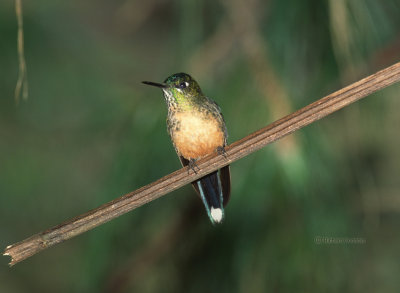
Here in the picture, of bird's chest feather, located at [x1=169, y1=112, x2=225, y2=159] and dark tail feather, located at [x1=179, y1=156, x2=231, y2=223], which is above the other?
bird's chest feather, located at [x1=169, y1=112, x2=225, y2=159]

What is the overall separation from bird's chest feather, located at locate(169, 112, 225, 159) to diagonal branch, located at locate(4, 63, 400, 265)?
0.88 m

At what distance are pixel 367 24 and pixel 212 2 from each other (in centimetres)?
76

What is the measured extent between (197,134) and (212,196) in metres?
0.27

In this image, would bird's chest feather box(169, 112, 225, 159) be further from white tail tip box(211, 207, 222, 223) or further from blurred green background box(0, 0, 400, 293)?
white tail tip box(211, 207, 222, 223)

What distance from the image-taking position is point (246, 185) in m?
1.97

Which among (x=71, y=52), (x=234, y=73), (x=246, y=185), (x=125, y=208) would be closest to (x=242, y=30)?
(x=234, y=73)

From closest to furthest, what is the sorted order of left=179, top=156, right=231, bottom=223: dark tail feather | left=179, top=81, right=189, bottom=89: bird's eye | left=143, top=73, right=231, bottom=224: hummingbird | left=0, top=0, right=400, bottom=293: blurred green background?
1. left=0, top=0, right=400, bottom=293: blurred green background
2. left=179, top=156, right=231, bottom=223: dark tail feather
3. left=143, top=73, right=231, bottom=224: hummingbird
4. left=179, top=81, right=189, bottom=89: bird's eye

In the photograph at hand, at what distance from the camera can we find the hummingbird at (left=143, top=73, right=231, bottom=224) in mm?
2330

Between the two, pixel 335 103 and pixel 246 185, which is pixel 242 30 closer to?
pixel 246 185

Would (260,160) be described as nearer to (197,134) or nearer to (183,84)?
(197,134)

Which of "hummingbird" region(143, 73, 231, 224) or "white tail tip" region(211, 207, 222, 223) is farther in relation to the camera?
"hummingbird" region(143, 73, 231, 224)

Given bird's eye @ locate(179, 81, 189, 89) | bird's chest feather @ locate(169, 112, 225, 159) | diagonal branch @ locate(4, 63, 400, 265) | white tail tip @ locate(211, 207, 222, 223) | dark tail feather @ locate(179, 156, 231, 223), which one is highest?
bird's eye @ locate(179, 81, 189, 89)

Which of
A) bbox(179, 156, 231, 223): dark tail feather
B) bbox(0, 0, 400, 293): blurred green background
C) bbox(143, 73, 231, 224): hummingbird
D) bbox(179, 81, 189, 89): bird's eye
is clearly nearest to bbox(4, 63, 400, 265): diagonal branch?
bbox(0, 0, 400, 293): blurred green background

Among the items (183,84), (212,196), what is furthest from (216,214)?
(183,84)
